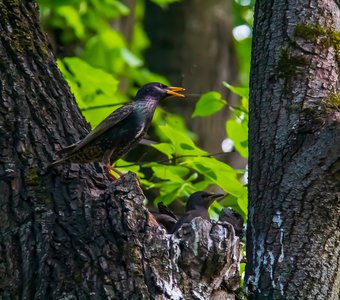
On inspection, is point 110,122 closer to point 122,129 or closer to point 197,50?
point 122,129

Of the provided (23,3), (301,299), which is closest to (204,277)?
(301,299)

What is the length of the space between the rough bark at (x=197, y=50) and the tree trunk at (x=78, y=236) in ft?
18.8

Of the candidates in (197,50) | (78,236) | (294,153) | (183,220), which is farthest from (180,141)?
(197,50)

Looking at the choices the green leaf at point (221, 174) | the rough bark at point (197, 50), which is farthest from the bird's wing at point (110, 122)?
the rough bark at point (197, 50)

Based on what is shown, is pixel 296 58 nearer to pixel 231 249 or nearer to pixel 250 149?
pixel 250 149

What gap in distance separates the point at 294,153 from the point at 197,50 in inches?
257

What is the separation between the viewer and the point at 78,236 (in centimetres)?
394

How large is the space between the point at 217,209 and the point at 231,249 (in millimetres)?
2329

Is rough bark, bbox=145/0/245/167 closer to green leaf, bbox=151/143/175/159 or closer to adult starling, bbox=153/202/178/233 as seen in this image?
green leaf, bbox=151/143/175/159

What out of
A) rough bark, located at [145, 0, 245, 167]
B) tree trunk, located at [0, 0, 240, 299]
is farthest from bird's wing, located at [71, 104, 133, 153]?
rough bark, located at [145, 0, 245, 167]

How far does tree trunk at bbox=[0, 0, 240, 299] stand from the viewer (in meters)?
3.75

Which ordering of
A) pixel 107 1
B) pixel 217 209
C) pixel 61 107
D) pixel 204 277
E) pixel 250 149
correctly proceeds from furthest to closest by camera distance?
pixel 107 1 → pixel 217 209 → pixel 61 107 → pixel 250 149 → pixel 204 277

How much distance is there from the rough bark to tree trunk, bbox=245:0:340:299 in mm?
5672

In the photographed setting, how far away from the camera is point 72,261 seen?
12.6 feet
